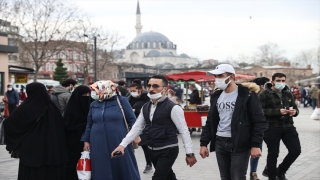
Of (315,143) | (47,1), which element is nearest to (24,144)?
(315,143)

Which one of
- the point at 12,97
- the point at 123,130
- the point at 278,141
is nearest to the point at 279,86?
the point at 278,141

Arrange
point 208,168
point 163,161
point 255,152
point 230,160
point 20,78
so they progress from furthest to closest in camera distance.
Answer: point 20,78 < point 208,168 < point 163,161 < point 230,160 < point 255,152

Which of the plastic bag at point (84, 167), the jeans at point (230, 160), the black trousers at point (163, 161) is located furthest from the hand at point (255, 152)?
the plastic bag at point (84, 167)

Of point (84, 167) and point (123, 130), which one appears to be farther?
point (123, 130)

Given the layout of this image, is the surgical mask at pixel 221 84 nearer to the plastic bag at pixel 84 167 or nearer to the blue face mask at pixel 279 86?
the plastic bag at pixel 84 167

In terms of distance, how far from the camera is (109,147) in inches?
278

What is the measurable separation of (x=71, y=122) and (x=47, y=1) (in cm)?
4374

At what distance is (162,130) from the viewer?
656 cm

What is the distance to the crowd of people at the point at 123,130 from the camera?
20.2 feet

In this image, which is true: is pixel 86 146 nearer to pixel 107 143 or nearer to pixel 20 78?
pixel 107 143

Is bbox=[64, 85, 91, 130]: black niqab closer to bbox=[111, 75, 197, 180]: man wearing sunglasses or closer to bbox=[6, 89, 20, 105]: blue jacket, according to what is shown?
bbox=[111, 75, 197, 180]: man wearing sunglasses

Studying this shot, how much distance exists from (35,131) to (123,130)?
3.67 ft

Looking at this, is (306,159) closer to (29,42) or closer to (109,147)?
(109,147)

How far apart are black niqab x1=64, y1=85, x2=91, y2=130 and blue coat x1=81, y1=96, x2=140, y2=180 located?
1.23 ft
